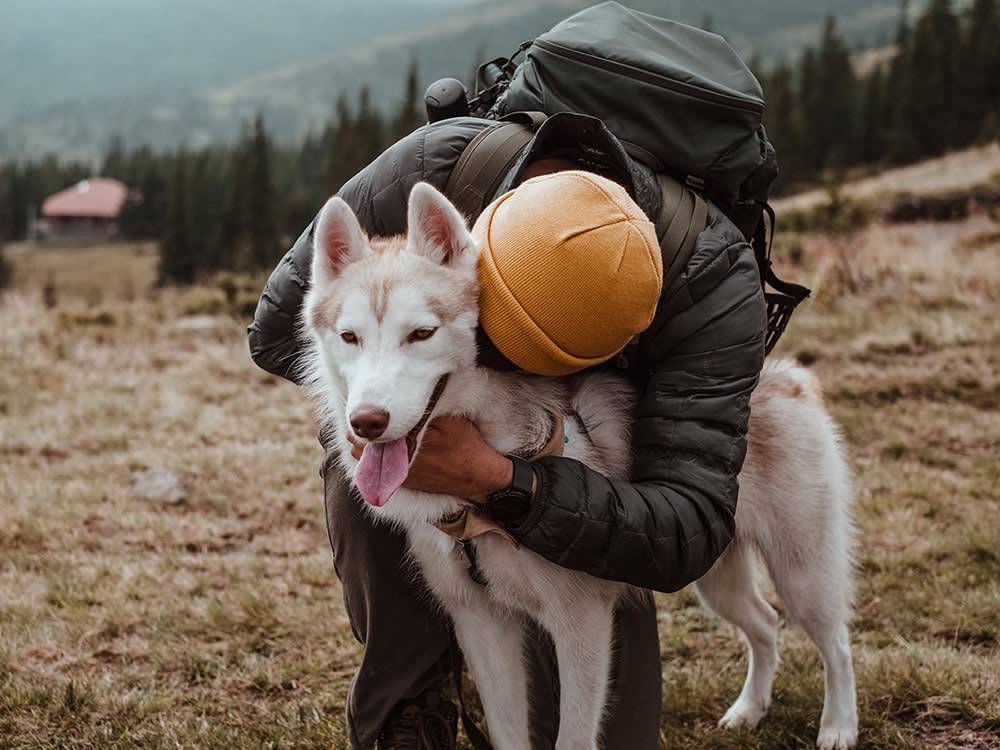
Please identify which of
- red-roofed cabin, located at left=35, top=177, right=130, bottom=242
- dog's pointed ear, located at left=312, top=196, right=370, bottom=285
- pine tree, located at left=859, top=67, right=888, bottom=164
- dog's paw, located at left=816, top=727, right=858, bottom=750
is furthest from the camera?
red-roofed cabin, located at left=35, top=177, right=130, bottom=242

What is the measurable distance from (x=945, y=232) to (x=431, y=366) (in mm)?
20373

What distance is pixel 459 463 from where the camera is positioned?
7.25ft

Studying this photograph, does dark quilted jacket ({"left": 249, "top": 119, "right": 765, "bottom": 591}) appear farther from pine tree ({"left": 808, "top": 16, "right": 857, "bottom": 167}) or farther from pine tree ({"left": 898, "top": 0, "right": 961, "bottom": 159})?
pine tree ({"left": 808, "top": 16, "right": 857, "bottom": 167})

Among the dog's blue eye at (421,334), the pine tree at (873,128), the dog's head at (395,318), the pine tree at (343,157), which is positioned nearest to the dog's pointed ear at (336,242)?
the dog's head at (395,318)

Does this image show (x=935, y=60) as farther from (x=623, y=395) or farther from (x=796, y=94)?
(x=623, y=395)

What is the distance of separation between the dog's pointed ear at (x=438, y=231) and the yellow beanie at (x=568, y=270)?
5 cm

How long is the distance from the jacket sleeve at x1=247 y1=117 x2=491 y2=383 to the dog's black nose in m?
0.93

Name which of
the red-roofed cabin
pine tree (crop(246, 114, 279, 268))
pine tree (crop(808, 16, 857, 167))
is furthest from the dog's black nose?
the red-roofed cabin

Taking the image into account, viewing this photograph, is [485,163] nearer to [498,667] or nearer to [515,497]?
[515,497]

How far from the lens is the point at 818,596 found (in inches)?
120

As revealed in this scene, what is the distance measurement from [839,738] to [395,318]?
2.38 metres

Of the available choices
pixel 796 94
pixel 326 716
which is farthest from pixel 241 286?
pixel 796 94

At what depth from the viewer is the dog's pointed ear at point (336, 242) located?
85.3 inches

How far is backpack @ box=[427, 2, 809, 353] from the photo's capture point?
7.81ft
